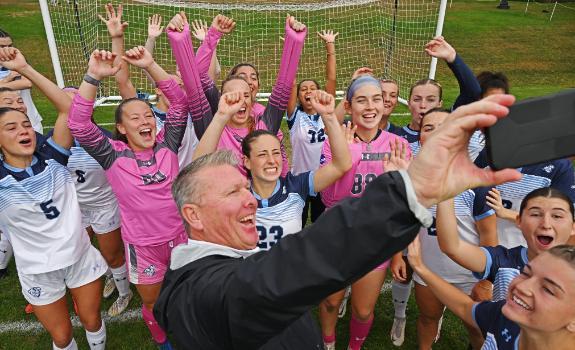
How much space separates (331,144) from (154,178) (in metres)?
1.42

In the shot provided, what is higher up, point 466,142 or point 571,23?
point 466,142

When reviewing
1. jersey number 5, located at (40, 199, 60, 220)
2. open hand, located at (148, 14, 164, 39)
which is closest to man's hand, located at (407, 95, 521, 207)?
jersey number 5, located at (40, 199, 60, 220)

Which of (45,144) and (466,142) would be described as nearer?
(466,142)

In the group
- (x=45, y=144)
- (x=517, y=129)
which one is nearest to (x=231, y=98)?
(x=45, y=144)

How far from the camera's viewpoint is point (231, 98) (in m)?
3.08

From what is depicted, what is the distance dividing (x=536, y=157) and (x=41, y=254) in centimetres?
314

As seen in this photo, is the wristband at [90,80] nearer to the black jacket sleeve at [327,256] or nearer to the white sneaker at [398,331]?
the black jacket sleeve at [327,256]

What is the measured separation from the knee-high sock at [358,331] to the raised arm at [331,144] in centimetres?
124

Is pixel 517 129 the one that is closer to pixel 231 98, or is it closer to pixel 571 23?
pixel 231 98

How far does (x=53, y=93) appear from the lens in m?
3.32

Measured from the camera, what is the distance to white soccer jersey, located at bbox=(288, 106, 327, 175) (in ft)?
15.3

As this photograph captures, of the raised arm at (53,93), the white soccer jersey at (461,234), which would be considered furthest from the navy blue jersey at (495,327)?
A: the raised arm at (53,93)

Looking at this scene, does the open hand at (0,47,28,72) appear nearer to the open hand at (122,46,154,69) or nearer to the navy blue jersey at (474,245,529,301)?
the open hand at (122,46,154,69)

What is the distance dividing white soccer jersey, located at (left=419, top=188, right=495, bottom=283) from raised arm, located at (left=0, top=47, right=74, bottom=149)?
2757mm
